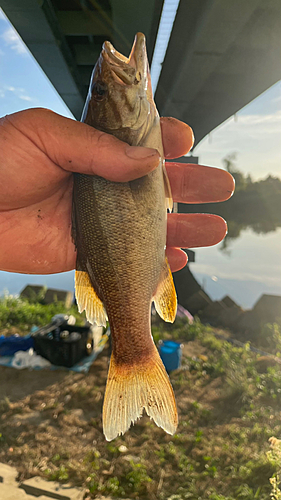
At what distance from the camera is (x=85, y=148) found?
4.82 feet

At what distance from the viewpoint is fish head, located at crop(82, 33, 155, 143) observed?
60.7 inches

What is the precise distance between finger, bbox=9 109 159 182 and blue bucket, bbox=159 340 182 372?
168 inches

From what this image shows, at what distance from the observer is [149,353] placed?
1698mm

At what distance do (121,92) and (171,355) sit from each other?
4511mm

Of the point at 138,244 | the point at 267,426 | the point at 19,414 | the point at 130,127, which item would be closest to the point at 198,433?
the point at 267,426

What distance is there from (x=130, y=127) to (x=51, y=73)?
14.3ft

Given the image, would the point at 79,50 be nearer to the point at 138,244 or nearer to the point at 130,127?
the point at 130,127

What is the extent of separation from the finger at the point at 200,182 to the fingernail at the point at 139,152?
89 centimetres

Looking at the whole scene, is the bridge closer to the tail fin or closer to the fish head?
the fish head

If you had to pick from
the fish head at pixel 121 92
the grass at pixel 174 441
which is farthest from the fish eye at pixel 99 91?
the grass at pixel 174 441

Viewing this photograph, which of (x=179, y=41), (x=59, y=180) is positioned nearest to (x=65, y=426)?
(x=59, y=180)

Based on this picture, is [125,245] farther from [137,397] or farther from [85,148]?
[137,397]

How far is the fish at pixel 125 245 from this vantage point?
1.55 m

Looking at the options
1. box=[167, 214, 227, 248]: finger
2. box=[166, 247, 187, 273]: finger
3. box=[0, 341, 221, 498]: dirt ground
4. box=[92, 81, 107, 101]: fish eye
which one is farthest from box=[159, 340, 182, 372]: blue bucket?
box=[92, 81, 107, 101]: fish eye
